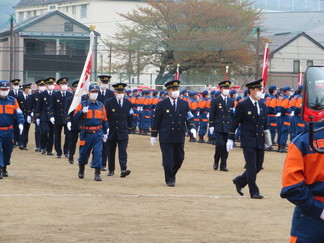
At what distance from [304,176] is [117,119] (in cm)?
1135

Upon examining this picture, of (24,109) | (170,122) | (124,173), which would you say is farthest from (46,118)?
(170,122)

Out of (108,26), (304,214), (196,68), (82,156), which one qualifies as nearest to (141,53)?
(196,68)

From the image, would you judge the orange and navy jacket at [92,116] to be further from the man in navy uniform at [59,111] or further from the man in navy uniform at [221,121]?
the man in navy uniform at [59,111]

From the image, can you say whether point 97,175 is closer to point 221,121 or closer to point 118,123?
point 118,123

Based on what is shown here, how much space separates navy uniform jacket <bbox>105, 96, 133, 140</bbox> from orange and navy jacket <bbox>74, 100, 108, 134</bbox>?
66 cm

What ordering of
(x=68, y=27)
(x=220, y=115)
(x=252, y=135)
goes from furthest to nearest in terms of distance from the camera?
(x=68, y=27), (x=220, y=115), (x=252, y=135)

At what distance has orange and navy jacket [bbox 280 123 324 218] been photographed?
5.30 meters

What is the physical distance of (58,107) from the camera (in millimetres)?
21719

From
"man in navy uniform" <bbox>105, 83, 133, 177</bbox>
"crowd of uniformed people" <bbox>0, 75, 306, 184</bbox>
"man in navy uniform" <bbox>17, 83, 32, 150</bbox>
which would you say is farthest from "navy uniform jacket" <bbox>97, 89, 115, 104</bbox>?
"man in navy uniform" <bbox>17, 83, 32, 150</bbox>

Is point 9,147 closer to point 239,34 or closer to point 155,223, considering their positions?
point 155,223

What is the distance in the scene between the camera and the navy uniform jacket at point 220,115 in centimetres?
1899

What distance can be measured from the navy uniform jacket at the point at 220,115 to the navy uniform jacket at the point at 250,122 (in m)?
5.45

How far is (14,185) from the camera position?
14.5 metres

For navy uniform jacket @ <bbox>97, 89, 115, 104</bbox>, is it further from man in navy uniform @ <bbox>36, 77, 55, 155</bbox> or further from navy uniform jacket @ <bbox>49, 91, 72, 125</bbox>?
man in navy uniform @ <bbox>36, 77, 55, 155</bbox>
